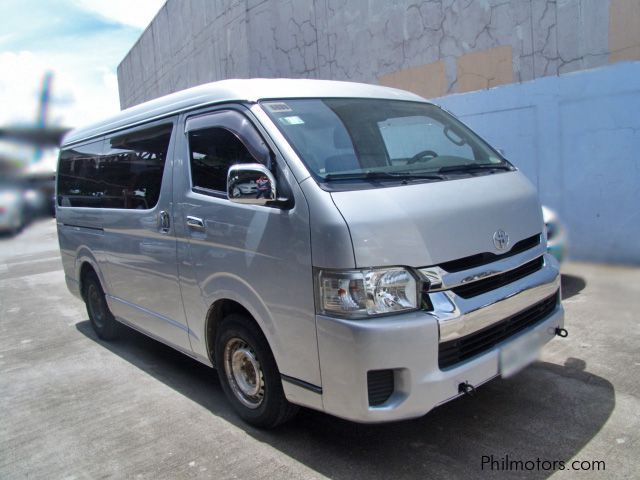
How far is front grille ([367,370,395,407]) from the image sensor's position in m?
2.68

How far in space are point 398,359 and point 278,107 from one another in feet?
5.52

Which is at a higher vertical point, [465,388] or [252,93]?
[252,93]

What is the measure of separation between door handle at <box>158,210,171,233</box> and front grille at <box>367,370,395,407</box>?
198 centimetres

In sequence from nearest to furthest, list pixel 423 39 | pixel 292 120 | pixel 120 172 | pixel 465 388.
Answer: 1. pixel 465 388
2. pixel 292 120
3. pixel 120 172
4. pixel 423 39

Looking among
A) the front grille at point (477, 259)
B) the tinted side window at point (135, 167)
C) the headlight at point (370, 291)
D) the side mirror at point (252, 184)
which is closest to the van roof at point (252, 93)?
the tinted side window at point (135, 167)

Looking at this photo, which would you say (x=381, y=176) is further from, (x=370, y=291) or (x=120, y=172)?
(x=120, y=172)

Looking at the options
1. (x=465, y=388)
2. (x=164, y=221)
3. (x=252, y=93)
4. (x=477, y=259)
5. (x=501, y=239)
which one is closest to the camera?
(x=465, y=388)

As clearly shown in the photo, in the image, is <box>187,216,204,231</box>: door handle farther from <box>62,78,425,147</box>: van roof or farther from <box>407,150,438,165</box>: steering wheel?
<box>407,150,438,165</box>: steering wheel

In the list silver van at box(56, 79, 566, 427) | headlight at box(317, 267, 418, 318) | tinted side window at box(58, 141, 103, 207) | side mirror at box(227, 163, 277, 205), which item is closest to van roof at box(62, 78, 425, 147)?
silver van at box(56, 79, 566, 427)

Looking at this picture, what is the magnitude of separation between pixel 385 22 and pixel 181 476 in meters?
8.31

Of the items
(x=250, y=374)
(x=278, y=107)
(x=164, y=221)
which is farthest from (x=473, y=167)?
(x=164, y=221)

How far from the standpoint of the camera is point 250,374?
3.48m

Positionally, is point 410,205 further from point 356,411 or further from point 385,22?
point 385,22

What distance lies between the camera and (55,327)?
6.59 m
